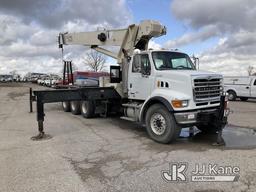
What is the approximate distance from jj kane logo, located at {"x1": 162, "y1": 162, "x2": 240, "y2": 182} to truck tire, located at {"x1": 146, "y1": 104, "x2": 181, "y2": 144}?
1794 millimetres

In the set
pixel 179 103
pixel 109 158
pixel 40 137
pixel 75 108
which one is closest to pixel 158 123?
pixel 179 103

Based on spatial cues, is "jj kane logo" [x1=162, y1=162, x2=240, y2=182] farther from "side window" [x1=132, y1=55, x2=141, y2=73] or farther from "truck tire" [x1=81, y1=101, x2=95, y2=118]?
"truck tire" [x1=81, y1=101, x2=95, y2=118]

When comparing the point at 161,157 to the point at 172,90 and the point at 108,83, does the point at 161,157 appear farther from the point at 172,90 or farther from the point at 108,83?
the point at 108,83

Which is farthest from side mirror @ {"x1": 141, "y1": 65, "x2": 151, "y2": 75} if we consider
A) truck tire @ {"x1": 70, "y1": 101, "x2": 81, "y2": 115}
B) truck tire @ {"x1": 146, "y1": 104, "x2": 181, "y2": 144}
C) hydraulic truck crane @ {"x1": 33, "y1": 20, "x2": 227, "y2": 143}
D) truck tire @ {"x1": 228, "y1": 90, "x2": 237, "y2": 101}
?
truck tire @ {"x1": 228, "y1": 90, "x2": 237, "y2": 101}

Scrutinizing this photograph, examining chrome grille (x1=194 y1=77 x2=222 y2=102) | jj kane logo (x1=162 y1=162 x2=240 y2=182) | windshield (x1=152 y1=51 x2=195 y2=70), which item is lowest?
jj kane logo (x1=162 y1=162 x2=240 y2=182)

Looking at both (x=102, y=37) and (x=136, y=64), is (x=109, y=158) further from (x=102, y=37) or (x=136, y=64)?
(x=102, y=37)

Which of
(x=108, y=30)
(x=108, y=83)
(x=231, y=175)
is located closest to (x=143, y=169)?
(x=231, y=175)

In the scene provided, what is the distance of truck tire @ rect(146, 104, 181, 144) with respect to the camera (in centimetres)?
805

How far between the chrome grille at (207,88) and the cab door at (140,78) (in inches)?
62.0

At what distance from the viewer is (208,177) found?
5.60 metres

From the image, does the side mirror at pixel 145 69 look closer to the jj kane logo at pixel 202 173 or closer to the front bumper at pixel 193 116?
the front bumper at pixel 193 116

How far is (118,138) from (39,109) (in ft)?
8.71

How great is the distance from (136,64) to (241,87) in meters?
16.8

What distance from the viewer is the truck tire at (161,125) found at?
8047mm
